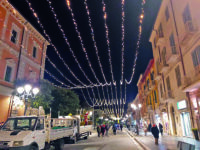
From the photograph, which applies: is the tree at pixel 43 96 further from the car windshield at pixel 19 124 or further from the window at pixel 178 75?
the window at pixel 178 75

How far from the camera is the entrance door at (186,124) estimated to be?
1550 centimetres

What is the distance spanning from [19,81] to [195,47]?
55.6 ft

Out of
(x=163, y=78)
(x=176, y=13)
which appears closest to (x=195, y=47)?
(x=176, y=13)

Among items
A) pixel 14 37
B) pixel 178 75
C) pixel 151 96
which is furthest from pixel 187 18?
pixel 151 96

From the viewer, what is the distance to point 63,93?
92.0ft

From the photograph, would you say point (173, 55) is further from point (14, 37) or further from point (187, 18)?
point (14, 37)

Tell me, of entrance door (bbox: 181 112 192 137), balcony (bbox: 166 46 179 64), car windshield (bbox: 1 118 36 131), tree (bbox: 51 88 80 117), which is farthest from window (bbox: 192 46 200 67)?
tree (bbox: 51 88 80 117)

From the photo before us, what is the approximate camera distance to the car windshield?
27.9 feet

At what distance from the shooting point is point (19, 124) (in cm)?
870

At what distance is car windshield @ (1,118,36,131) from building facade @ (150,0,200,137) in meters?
10.9

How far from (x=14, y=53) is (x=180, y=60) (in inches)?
695

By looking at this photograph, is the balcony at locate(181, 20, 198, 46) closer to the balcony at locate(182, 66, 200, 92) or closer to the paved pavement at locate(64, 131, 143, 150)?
the balcony at locate(182, 66, 200, 92)

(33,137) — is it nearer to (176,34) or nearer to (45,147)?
(45,147)

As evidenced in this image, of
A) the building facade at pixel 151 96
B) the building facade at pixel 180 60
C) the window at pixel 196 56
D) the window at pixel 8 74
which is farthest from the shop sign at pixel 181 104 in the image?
the window at pixel 8 74
